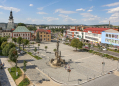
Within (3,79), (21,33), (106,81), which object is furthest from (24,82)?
(21,33)

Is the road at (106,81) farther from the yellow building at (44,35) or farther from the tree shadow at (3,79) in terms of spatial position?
the yellow building at (44,35)

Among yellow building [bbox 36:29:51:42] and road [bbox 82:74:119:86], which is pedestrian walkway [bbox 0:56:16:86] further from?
yellow building [bbox 36:29:51:42]

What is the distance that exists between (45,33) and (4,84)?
194 ft

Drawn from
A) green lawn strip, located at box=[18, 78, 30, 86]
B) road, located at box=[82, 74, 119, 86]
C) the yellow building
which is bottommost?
road, located at box=[82, 74, 119, 86]

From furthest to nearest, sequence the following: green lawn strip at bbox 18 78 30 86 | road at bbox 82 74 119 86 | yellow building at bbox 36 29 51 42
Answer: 1. yellow building at bbox 36 29 51 42
2. road at bbox 82 74 119 86
3. green lawn strip at bbox 18 78 30 86

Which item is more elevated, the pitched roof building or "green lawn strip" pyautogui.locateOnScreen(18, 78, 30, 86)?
the pitched roof building

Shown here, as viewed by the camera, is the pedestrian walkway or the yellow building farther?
the yellow building

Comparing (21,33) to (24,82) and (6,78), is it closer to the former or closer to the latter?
(6,78)

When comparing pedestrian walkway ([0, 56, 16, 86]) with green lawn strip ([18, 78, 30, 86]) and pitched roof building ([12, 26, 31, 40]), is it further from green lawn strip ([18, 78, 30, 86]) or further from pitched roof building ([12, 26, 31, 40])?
pitched roof building ([12, 26, 31, 40])

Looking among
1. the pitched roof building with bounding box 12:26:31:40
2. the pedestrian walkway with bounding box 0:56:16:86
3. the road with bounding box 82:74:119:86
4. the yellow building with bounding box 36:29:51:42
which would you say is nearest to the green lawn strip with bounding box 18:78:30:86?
the pedestrian walkway with bounding box 0:56:16:86

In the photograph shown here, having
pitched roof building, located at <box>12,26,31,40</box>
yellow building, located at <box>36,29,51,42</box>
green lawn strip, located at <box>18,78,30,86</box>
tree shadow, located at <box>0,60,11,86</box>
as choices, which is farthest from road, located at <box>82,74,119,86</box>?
pitched roof building, located at <box>12,26,31,40</box>

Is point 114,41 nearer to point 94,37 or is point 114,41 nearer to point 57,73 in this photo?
point 94,37

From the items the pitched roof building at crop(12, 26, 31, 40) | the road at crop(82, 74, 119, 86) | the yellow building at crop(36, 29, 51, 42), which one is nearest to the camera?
the road at crop(82, 74, 119, 86)

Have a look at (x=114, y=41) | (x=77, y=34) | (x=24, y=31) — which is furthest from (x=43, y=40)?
(x=114, y=41)
